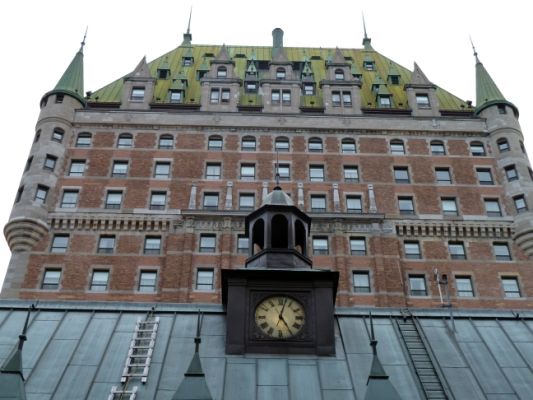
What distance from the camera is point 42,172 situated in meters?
56.0

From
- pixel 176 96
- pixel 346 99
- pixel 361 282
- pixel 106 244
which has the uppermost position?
pixel 176 96

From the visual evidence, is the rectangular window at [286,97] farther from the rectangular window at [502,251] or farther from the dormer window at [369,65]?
the rectangular window at [502,251]

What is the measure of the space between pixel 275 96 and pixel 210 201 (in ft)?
44.4

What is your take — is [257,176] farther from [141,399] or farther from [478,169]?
[141,399]

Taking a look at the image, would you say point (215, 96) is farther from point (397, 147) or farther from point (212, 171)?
point (397, 147)

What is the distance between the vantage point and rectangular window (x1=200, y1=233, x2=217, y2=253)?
52906 mm

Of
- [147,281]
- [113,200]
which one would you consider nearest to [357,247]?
[147,281]

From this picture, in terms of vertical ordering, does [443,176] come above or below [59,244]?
above

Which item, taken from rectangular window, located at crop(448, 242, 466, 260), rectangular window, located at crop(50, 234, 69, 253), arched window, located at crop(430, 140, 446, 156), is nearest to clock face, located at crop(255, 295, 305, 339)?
rectangular window, located at crop(448, 242, 466, 260)

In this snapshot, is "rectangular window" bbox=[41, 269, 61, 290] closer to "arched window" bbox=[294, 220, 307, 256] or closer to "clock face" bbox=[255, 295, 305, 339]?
"arched window" bbox=[294, 220, 307, 256]

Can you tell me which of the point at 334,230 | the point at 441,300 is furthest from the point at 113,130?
the point at 441,300

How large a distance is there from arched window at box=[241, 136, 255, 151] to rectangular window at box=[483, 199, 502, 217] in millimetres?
19612

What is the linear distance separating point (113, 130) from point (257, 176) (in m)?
13.3

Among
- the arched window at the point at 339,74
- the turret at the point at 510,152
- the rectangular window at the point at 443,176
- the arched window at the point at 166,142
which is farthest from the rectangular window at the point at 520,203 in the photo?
the arched window at the point at 166,142
